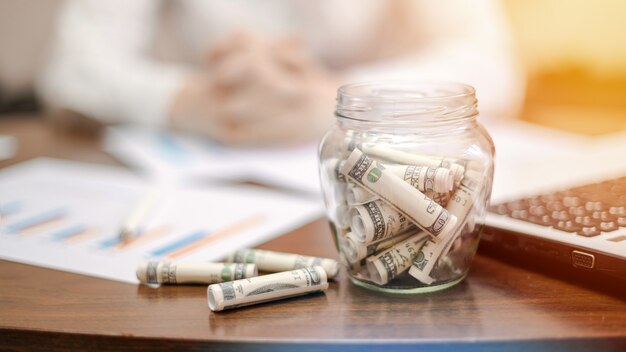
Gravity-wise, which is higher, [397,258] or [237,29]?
[237,29]

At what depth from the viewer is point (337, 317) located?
0.42 metres

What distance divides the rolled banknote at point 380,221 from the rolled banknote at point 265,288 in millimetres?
43

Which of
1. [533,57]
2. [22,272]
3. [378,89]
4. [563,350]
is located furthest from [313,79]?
[533,57]

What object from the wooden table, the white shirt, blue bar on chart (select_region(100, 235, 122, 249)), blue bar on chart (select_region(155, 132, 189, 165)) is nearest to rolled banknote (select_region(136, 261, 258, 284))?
the wooden table

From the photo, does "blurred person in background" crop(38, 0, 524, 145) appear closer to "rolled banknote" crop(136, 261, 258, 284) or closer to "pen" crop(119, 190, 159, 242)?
"pen" crop(119, 190, 159, 242)

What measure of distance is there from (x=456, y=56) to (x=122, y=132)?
550mm

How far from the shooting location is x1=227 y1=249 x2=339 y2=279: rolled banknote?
483mm

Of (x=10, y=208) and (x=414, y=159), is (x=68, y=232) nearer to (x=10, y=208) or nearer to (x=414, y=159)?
(x=10, y=208)

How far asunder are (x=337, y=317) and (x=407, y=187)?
0.09 m

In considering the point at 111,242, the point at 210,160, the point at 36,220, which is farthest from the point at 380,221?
the point at 210,160

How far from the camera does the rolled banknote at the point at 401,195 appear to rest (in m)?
0.43

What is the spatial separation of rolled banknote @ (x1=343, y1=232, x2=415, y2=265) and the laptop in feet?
0.32

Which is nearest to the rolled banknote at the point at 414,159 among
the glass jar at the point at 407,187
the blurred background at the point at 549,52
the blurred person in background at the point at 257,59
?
the glass jar at the point at 407,187

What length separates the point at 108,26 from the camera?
1.29m
